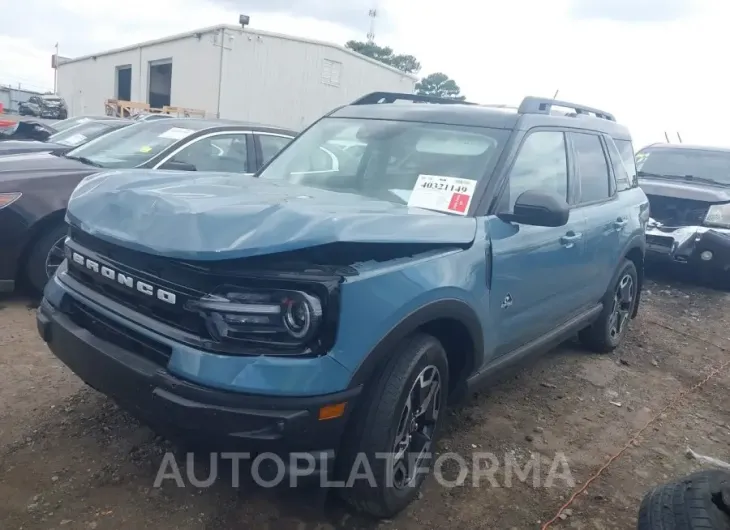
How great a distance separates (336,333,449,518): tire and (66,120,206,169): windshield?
346cm

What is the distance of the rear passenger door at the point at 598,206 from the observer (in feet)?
13.3

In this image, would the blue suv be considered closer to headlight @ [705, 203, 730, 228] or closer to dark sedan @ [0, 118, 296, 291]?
dark sedan @ [0, 118, 296, 291]

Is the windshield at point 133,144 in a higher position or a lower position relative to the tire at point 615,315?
higher

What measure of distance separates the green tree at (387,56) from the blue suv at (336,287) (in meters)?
50.6

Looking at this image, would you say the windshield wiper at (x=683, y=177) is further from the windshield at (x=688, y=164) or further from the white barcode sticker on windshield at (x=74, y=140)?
the white barcode sticker on windshield at (x=74, y=140)

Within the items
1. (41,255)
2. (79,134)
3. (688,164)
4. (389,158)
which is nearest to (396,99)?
(389,158)

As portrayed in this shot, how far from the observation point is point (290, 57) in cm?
2406

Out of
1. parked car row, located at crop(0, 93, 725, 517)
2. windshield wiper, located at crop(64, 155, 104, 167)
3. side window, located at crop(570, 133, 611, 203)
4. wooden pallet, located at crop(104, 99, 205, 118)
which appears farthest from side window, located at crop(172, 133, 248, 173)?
wooden pallet, located at crop(104, 99, 205, 118)

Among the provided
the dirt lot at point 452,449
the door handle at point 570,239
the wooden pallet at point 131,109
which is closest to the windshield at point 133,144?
the dirt lot at point 452,449

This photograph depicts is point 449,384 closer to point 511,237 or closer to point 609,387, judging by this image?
point 511,237

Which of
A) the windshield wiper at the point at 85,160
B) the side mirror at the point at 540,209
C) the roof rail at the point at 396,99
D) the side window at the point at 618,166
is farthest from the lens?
the windshield wiper at the point at 85,160

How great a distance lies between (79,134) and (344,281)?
749cm

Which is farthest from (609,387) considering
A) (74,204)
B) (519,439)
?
(74,204)

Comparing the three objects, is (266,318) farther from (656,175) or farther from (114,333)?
(656,175)
